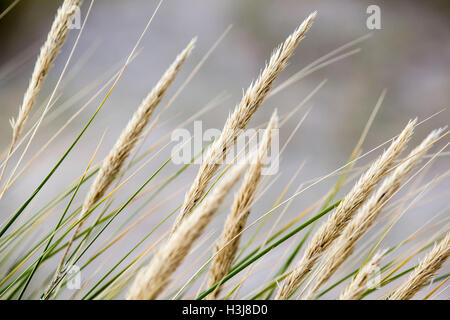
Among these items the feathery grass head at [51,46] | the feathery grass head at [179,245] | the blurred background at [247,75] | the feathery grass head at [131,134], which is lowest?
the feathery grass head at [179,245]

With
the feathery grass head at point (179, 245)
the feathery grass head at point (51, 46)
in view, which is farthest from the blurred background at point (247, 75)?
the feathery grass head at point (179, 245)

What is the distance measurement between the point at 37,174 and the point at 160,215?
1.85ft

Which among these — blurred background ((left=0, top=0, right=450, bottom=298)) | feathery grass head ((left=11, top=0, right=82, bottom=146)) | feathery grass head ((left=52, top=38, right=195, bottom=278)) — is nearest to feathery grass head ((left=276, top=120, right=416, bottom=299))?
→ feathery grass head ((left=52, top=38, right=195, bottom=278))

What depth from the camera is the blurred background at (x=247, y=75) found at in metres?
1.63

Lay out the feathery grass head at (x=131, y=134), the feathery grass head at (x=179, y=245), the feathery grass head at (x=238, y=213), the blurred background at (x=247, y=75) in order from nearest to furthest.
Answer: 1. the feathery grass head at (x=179, y=245)
2. the feathery grass head at (x=238, y=213)
3. the feathery grass head at (x=131, y=134)
4. the blurred background at (x=247, y=75)

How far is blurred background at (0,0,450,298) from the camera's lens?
163 cm

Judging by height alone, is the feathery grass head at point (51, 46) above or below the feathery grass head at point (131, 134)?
above

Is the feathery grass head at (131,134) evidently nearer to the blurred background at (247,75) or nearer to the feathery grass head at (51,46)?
the feathery grass head at (51,46)

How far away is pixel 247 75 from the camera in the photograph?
6.11ft

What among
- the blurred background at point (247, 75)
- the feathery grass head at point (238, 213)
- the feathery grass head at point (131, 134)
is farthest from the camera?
the blurred background at point (247, 75)

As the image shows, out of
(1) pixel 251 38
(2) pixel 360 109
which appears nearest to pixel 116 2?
(1) pixel 251 38

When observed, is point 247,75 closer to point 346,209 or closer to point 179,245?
point 346,209

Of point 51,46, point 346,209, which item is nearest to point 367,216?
point 346,209

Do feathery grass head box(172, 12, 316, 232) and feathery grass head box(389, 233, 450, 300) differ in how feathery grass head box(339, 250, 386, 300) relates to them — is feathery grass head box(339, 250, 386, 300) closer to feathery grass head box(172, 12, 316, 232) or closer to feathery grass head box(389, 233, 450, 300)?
feathery grass head box(389, 233, 450, 300)
